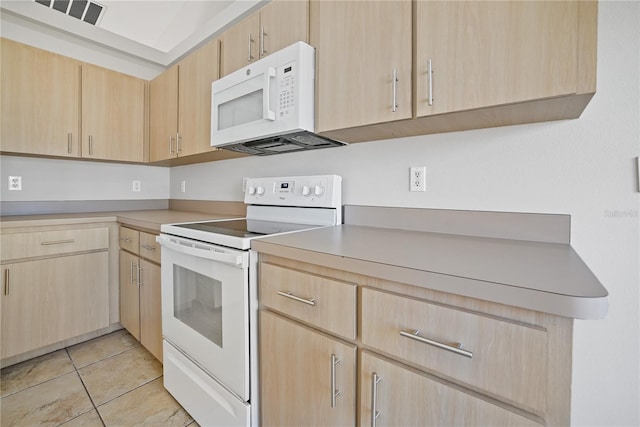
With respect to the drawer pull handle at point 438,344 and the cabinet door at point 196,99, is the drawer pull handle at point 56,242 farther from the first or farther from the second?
the drawer pull handle at point 438,344

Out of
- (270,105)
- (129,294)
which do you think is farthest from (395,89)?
(129,294)

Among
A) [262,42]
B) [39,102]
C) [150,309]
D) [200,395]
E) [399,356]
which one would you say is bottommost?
[200,395]

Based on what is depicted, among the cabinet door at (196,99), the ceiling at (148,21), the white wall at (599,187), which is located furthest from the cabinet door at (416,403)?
the ceiling at (148,21)

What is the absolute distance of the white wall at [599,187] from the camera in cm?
91

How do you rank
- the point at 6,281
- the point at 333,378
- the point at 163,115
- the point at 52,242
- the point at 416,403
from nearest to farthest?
1. the point at 416,403
2. the point at 333,378
3. the point at 6,281
4. the point at 52,242
5. the point at 163,115

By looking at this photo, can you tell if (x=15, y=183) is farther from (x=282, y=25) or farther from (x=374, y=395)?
(x=374, y=395)

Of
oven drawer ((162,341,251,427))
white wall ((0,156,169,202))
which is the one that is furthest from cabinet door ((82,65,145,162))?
oven drawer ((162,341,251,427))

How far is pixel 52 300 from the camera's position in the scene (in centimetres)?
186

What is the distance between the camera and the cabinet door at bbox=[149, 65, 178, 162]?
217cm

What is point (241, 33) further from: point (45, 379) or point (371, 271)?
point (45, 379)

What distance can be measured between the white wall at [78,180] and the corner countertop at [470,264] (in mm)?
2221

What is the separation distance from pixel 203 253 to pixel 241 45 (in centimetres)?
119

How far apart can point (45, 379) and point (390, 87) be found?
2423mm

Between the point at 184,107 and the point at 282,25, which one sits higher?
the point at 282,25
